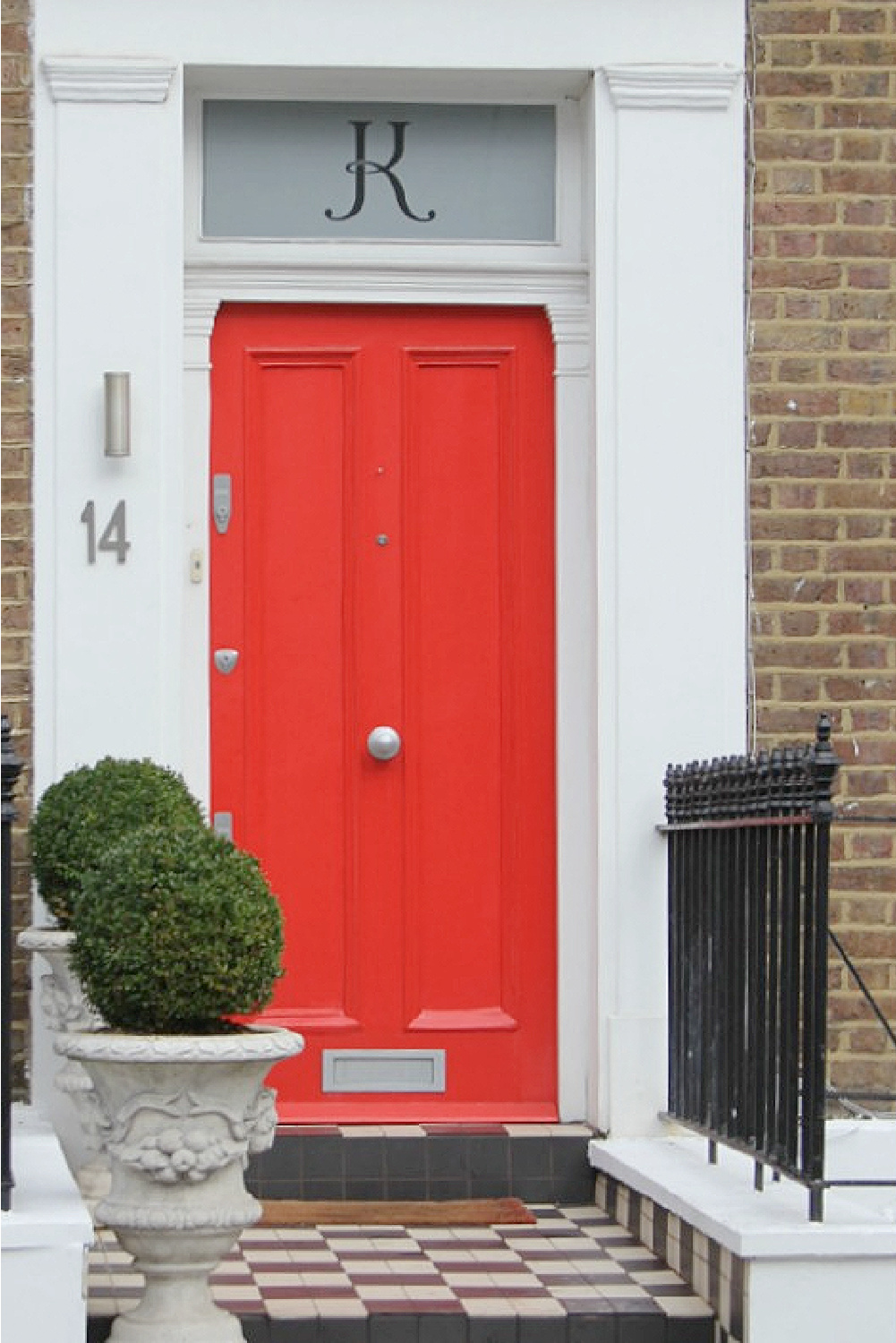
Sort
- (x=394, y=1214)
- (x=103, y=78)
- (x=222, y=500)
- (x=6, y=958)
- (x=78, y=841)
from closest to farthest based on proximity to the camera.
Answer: (x=6, y=958) → (x=78, y=841) → (x=394, y=1214) → (x=103, y=78) → (x=222, y=500)

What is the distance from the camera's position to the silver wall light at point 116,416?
723cm

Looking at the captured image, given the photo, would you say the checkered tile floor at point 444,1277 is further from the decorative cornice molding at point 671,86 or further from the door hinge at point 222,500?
the decorative cornice molding at point 671,86

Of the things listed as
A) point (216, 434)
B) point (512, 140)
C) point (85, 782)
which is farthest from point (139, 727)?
point (512, 140)

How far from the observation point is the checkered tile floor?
580 cm

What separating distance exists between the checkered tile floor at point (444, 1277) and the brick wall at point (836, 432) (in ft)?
4.14

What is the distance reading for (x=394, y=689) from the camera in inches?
298

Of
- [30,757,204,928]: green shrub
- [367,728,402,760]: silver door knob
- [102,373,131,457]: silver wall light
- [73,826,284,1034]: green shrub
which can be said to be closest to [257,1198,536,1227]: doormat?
[30,757,204,928]: green shrub

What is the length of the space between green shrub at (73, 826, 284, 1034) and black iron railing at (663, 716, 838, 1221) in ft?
4.01

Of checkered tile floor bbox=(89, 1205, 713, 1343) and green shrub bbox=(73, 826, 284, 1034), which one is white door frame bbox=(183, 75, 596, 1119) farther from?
green shrub bbox=(73, 826, 284, 1034)

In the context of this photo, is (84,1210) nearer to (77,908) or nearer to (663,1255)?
(77,908)

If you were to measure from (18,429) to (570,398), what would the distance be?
1.60 metres

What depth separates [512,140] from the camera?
25.3 feet

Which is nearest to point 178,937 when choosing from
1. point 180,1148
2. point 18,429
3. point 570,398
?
point 180,1148

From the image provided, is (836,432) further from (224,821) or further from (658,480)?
(224,821)
